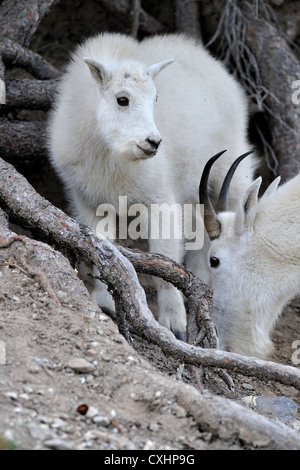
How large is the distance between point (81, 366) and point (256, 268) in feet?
6.36

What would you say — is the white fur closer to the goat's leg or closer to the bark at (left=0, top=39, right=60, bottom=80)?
the goat's leg

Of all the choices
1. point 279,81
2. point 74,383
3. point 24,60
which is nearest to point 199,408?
point 74,383

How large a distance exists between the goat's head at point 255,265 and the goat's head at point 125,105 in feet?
2.69

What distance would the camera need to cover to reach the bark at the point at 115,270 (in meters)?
3.28

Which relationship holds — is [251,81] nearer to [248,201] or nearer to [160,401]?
[248,201]

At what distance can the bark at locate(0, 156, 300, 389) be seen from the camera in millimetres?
3275

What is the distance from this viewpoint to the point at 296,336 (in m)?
5.58

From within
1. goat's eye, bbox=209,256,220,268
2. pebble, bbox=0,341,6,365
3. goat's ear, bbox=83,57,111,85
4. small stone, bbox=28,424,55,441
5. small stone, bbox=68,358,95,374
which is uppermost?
goat's ear, bbox=83,57,111,85

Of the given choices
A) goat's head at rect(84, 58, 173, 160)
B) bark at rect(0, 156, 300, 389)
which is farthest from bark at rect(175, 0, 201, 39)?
bark at rect(0, 156, 300, 389)

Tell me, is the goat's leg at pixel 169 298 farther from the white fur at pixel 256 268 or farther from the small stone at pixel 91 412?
the small stone at pixel 91 412

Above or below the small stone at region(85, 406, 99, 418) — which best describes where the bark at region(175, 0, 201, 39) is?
above

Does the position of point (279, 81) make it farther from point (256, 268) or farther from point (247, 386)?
point (247, 386)

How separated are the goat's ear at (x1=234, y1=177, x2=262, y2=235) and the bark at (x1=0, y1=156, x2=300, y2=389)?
1118 mm
